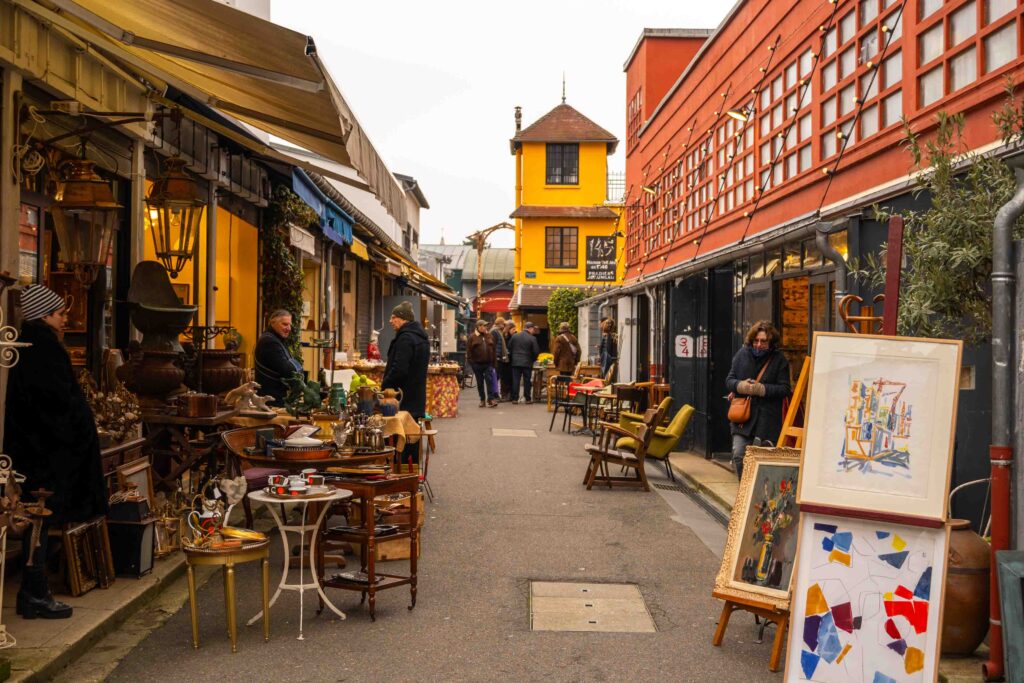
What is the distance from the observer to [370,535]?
6465mm

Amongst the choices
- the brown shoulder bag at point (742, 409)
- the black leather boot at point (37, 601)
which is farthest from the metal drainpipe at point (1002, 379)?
the black leather boot at point (37, 601)

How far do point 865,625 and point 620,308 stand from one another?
20293 millimetres

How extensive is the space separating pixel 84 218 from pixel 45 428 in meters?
2.83

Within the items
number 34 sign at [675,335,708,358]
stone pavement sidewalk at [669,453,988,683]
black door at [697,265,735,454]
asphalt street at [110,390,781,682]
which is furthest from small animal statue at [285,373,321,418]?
number 34 sign at [675,335,708,358]

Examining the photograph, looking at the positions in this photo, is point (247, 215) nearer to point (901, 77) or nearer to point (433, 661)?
point (901, 77)

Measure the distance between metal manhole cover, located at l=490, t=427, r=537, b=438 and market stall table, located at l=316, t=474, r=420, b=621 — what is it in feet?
36.3

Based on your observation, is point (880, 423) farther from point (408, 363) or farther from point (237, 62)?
point (408, 363)

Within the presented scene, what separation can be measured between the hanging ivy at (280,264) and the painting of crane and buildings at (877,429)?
1089 centimetres

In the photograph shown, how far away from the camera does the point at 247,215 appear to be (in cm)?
1457

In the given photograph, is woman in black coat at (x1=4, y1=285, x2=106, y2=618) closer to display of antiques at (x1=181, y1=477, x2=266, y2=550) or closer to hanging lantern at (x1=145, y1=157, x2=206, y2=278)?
display of antiques at (x1=181, y1=477, x2=266, y2=550)

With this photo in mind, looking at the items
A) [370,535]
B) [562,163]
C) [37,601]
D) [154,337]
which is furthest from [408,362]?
[562,163]

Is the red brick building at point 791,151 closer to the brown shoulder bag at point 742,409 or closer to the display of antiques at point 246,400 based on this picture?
the brown shoulder bag at point 742,409

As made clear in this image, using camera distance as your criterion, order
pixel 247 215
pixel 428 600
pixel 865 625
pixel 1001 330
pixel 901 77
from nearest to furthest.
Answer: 1. pixel 865 625
2. pixel 1001 330
3. pixel 428 600
4. pixel 901 77
5. pixel 247 215

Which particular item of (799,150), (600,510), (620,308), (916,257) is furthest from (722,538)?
(620,308)
